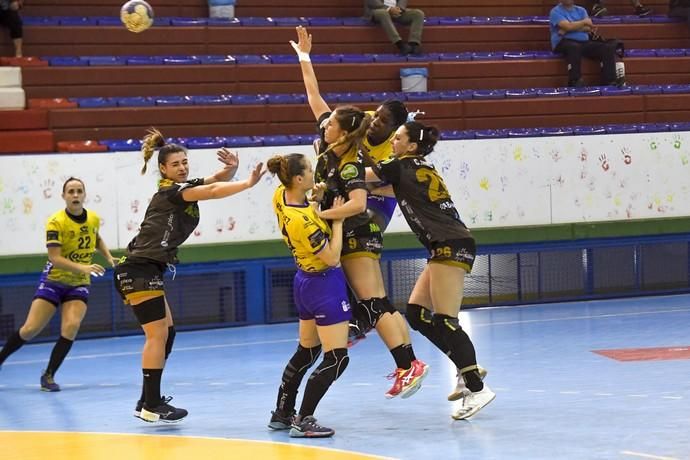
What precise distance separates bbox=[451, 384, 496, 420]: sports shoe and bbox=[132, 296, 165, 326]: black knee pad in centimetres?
207

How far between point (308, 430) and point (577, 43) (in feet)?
37.2

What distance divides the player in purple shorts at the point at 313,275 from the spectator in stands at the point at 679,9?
43.8ft

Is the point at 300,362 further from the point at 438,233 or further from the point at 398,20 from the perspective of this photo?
the point at 398,20

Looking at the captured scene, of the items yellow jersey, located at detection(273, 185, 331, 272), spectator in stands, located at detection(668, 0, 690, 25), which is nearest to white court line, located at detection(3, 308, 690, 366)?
yellow jersey, located at detection(273, 185, 331, 272)

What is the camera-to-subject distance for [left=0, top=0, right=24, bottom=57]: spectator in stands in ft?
49.9

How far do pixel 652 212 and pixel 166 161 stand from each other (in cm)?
921

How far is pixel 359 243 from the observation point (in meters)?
8.24

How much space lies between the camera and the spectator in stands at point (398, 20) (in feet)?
57.1

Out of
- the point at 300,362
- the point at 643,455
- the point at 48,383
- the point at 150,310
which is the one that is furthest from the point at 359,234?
the point at 48,383

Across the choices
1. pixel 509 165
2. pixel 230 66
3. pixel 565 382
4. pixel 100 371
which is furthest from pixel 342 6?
pixel 565 382

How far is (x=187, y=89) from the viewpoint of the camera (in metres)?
15.7

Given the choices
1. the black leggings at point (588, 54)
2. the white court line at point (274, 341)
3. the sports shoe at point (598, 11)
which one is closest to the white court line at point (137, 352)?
the white court line at point (274, 341)

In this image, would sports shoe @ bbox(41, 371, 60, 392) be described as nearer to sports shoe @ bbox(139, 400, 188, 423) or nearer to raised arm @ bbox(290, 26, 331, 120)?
sports shoe @ bbox(139, 400, 188, 423)

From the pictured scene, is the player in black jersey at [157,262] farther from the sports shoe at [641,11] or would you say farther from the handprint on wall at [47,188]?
the sports shoe at [641,11]
